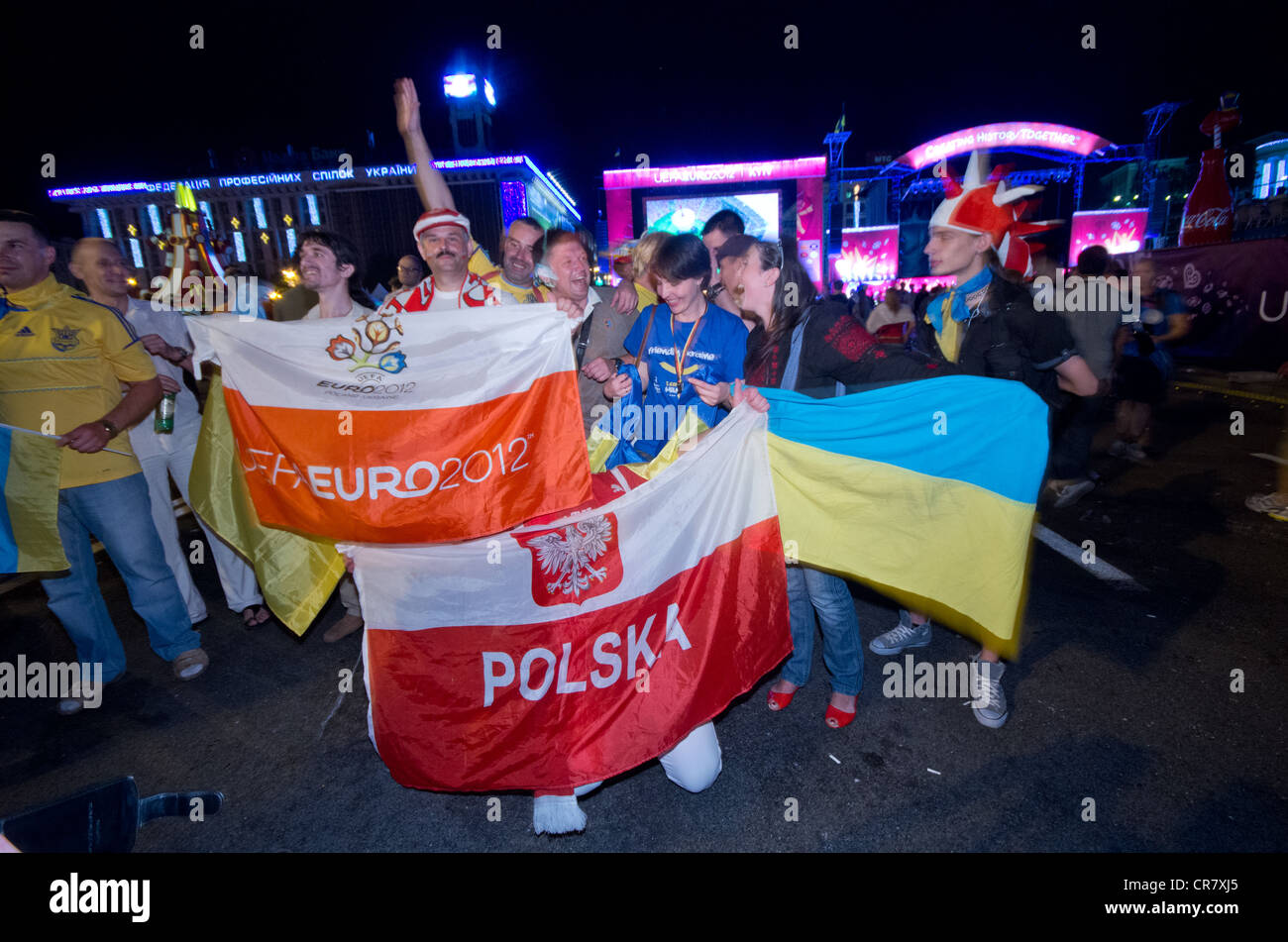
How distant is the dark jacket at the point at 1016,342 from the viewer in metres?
2.78

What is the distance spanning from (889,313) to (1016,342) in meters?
7.57

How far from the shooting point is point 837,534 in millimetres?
2740

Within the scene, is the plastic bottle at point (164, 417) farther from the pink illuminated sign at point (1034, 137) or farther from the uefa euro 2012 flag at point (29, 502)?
the pink illuminated sign at point (1034, 137)

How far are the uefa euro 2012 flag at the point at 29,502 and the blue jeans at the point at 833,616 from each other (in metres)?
3.64

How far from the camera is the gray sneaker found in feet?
11.9

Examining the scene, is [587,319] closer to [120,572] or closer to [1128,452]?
[120,572]

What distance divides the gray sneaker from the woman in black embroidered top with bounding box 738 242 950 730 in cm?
68

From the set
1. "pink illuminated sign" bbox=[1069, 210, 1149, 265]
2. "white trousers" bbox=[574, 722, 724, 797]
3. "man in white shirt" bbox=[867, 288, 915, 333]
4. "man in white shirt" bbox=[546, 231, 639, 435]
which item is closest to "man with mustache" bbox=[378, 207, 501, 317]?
"man in white shirt" bbox=[546, 231, 639, 435]

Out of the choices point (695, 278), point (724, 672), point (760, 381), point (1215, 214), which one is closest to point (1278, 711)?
point (724, 672)

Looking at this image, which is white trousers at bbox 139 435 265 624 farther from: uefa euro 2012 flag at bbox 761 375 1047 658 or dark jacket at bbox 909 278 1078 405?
dark jacket at bbox 909 278 1078 405

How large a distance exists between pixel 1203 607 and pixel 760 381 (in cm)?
322

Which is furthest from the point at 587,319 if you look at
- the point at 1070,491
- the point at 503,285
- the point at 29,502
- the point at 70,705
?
the point at 1070,491

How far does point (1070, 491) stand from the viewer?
602 centimetres
